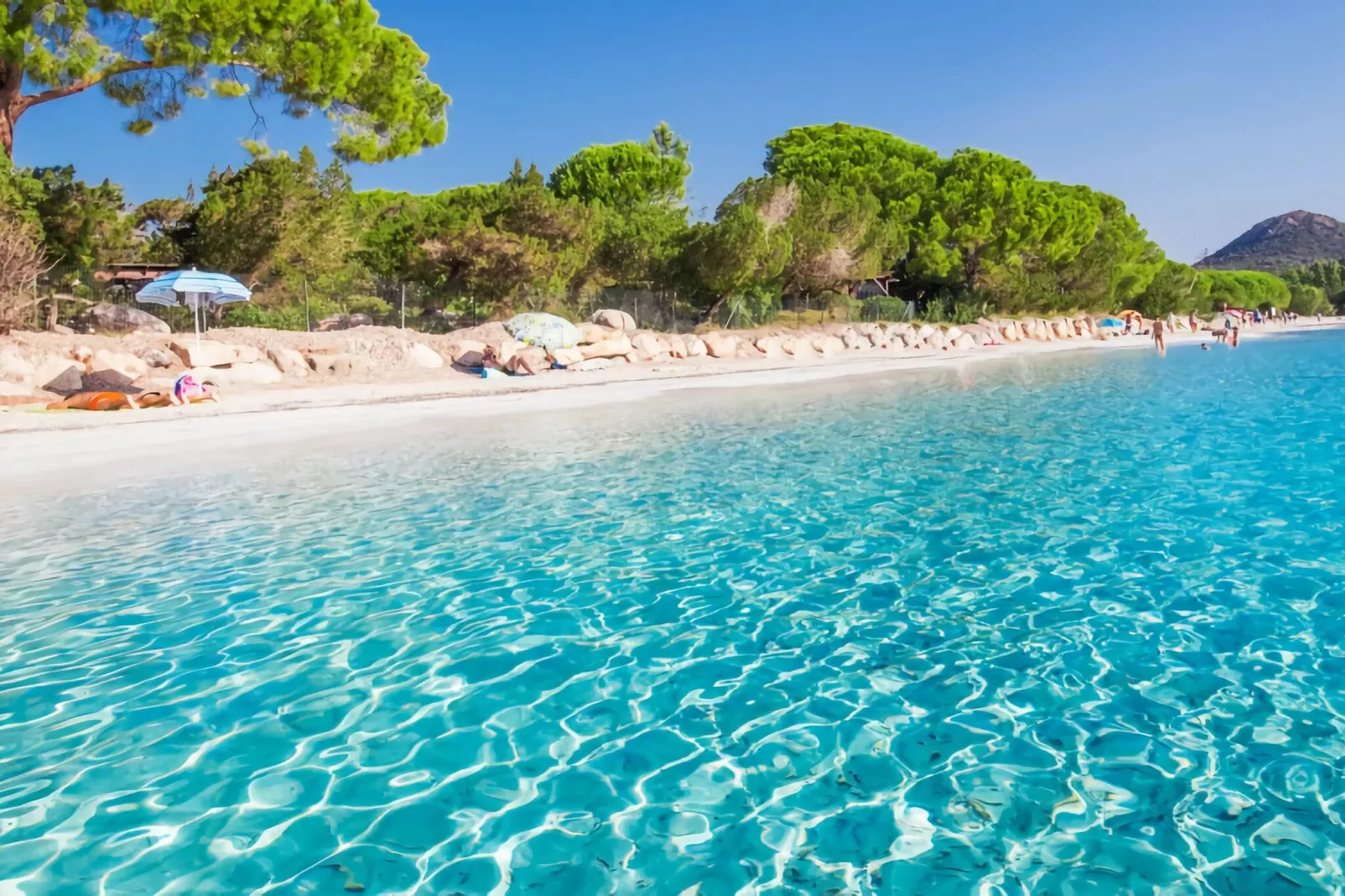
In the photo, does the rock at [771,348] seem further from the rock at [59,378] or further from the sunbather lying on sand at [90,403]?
the rock at [59,378]

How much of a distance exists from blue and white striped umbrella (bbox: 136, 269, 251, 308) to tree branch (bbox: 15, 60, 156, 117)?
6007 mm

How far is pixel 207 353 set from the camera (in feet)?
71.1

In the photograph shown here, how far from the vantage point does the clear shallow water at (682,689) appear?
3674 mm

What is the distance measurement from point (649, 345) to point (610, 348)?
2.15m

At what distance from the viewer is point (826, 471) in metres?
12.2

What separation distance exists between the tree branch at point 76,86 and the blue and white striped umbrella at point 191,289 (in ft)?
19.7

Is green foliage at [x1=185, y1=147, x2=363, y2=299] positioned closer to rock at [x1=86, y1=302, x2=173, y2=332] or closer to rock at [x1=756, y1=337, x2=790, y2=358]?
rock at [x1=86, y1=302, x2=173, y2=332]

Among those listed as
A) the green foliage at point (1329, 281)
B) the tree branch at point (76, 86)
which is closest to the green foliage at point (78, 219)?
the tree branch at point (76, 86)

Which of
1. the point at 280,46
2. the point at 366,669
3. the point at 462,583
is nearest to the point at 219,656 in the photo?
the point at 366,669

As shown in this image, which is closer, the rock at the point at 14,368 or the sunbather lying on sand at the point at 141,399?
the sunbather lying on sand at the point at 141,399

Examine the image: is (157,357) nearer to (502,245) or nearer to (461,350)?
(461,350)

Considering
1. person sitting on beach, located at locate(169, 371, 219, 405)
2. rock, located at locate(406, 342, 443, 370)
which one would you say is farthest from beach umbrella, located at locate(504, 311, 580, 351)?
person sitting on beach, located at locate(169, 371, 219, 405)

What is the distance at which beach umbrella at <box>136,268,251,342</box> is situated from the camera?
20.2m

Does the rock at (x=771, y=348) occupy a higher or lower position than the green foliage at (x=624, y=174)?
lower
